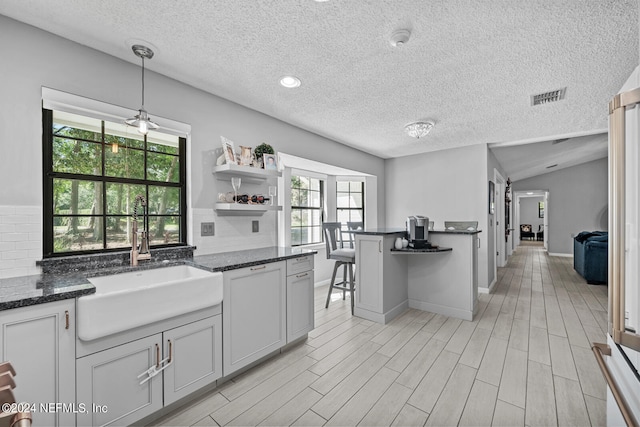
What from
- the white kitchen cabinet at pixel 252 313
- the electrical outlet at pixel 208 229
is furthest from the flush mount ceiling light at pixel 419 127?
the electrical outlet at pixel 208 229

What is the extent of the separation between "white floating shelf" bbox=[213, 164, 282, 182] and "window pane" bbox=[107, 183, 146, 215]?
0.67m

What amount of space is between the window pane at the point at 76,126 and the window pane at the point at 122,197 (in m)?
0.39

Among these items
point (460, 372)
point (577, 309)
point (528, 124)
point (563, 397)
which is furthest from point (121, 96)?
point (577, 309)

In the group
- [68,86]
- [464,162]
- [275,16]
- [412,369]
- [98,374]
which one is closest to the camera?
[98,374]

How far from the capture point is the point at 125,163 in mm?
2316

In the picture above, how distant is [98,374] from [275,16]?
2281mm

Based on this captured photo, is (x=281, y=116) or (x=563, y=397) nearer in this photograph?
(x=563, y=397)

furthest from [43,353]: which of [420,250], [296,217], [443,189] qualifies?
[443,189]

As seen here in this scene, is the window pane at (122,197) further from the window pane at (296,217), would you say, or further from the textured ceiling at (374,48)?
the window pane at (296,217)

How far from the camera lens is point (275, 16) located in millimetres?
1710

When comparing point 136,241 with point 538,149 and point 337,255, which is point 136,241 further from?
point 538,149

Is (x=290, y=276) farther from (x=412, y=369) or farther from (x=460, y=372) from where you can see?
(x=460, y=372)

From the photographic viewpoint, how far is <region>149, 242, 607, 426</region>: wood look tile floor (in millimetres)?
1805

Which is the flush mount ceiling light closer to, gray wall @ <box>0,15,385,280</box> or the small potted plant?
gray wall @ <box>0,15,385,280</box>
